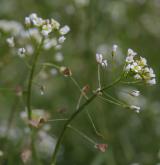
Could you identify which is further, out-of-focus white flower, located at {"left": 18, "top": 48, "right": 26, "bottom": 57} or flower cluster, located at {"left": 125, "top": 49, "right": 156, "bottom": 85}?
out-of-focus white flower, located at {"left": 18, "top": 48, "right": 26, "bottom": 57}

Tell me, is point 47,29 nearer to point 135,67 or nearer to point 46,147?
point 135,67

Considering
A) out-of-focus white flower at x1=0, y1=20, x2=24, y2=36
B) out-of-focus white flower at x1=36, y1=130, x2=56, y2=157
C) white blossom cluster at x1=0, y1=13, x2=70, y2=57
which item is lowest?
out-of-focus white flower at x1=36, y1=130, x2=56, y2=157

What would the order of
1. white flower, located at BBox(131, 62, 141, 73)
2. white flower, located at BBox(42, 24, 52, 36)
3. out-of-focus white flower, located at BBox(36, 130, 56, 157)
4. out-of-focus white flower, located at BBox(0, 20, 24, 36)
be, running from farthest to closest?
out-of-focus white flower, located at BBox(36, 130, 56, 157), out-of-focus white flower, located at BBox(0, 20, 24, 36), white flower, located at BBox(42, 24, 52, 36), white flower, located at BBox(131, 62, 141, 73)

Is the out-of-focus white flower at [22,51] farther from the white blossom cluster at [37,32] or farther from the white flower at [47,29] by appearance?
the white flower at [47,29]

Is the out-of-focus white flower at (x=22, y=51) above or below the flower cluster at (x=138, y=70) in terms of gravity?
below

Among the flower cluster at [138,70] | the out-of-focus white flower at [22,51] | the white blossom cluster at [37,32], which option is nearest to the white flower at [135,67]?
the flower cluster at [138,70]

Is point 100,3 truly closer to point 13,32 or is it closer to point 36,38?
point 13,32

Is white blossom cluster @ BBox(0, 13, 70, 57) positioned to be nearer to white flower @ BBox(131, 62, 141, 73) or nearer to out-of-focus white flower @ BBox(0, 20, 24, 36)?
out-of-focus white flower @ BBox(0, 20, 24, 36)

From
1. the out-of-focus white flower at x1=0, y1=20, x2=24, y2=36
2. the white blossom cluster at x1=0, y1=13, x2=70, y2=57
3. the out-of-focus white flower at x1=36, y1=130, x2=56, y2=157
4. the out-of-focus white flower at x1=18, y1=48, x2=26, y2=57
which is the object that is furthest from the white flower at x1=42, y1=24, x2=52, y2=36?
the out-of-focus white flower at x1=36, y1=130, x2=56, y2=157

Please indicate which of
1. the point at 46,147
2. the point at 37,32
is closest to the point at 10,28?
the point at 37,32

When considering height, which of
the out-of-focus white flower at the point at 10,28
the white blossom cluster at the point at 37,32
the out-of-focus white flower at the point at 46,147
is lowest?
the out-of-focus white flower at the point at 46,147
